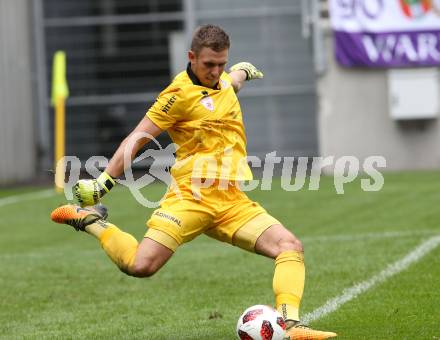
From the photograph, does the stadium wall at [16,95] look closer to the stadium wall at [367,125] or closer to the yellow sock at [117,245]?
the stadium wall at [367,125]

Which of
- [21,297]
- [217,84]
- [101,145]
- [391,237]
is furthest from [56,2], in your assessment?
[217,84]

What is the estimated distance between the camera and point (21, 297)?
9.40 metres

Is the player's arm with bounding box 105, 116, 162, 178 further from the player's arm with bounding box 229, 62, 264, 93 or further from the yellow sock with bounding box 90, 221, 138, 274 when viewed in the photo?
the player's arm with bounding box 229, 62, 264, 93

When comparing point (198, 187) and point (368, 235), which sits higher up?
point (198, 187)

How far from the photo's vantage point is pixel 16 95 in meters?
23.3

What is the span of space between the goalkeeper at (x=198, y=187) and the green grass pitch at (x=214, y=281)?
2.00 feet

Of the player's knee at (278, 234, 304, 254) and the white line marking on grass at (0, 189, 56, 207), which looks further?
the white line marking on grass at (0, 189, 56, 207)

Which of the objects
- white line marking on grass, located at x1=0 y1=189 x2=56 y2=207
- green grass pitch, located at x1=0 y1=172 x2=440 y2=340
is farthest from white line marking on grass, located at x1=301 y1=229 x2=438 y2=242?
white line marking on grass, located at x1=0 y1=189 x2=56 y2=207

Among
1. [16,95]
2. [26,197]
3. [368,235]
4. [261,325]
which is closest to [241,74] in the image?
[261,325]

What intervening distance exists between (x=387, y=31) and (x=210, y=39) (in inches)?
615

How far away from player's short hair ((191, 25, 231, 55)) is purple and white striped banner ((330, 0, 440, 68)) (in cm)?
1523

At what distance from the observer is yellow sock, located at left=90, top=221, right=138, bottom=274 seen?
7027 millimetres

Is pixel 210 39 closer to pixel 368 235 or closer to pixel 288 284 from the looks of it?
pixel 288 284

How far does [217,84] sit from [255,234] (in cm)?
94
